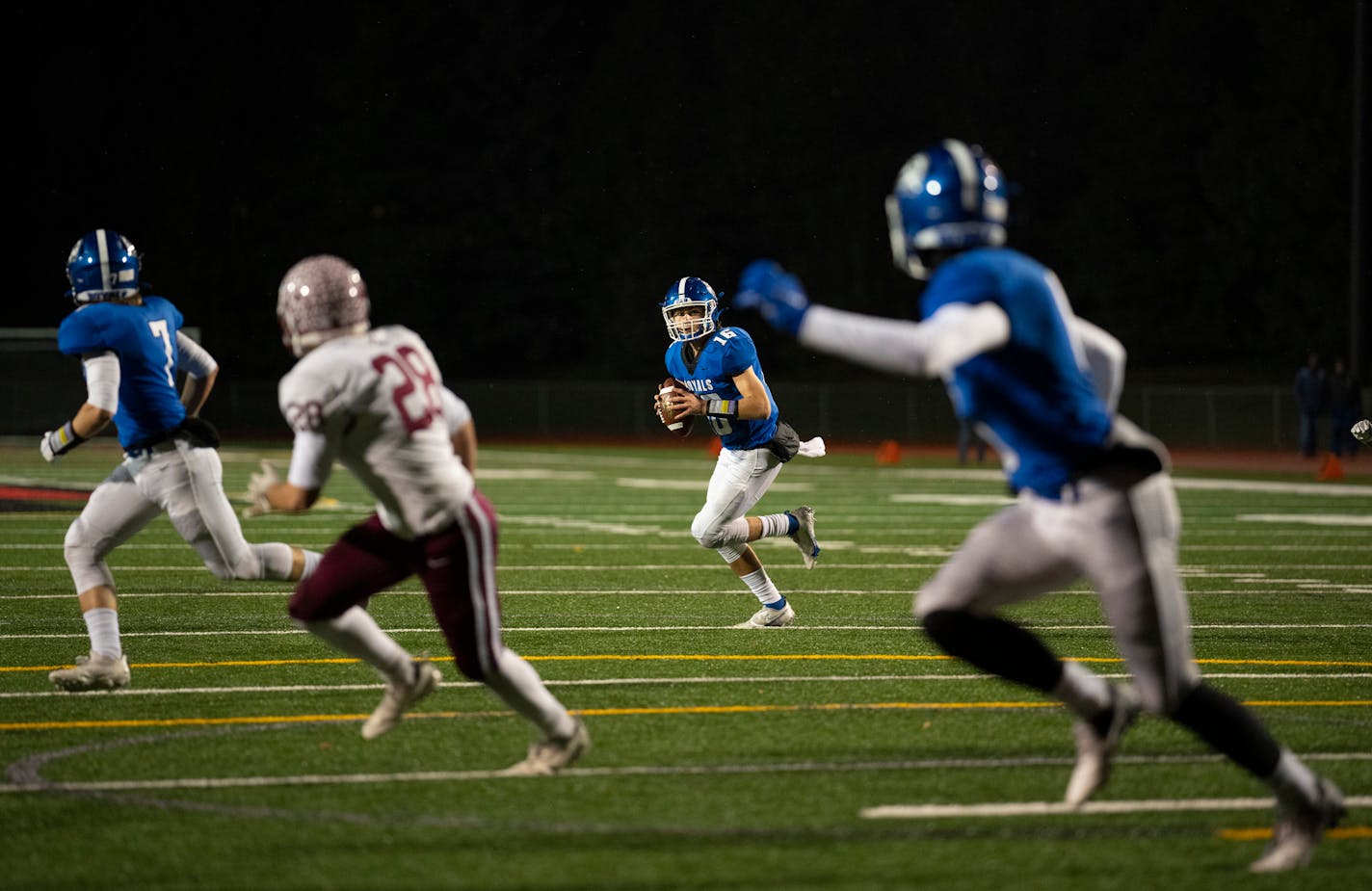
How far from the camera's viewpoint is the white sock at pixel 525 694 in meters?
5.92

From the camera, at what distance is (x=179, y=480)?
8070 mm

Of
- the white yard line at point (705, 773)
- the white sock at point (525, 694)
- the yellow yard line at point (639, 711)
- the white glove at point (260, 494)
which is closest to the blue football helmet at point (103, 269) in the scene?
the yellow yard line at point (639, 711)

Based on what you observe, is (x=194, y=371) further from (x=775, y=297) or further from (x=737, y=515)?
(x=775, y=297)

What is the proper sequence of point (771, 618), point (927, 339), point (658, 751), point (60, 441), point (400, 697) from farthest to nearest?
1. point (771, 618)
2. point (60, 441)
3. point (658, 751)
4. point (400, 697)
5. point (927, 339)

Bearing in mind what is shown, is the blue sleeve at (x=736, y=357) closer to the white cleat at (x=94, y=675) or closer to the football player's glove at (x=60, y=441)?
the football player's glove at (x=60, y=441)

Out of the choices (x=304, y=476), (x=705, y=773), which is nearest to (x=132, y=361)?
(x=304, y=476)

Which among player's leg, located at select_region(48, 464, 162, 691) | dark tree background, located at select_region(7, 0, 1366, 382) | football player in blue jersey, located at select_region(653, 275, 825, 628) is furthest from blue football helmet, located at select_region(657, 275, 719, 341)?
dark tree background, located at select_region(7, 0, 1366, 382)

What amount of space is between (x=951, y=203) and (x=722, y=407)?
5541 mm

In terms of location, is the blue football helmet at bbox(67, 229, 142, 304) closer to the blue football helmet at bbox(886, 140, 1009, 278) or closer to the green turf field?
the green turf field

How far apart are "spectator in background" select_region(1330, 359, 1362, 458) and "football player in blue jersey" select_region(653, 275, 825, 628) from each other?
22873 mm

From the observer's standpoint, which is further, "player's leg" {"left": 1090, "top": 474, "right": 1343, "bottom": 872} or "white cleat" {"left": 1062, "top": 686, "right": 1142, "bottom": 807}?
"white cleat" {"left": 1062, "top": 686, "right": 1142, "bottom": 807}

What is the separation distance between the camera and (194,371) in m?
8.69

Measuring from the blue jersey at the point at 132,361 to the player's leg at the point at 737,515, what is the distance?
339cm

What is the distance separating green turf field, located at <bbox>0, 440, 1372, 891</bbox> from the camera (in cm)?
501
